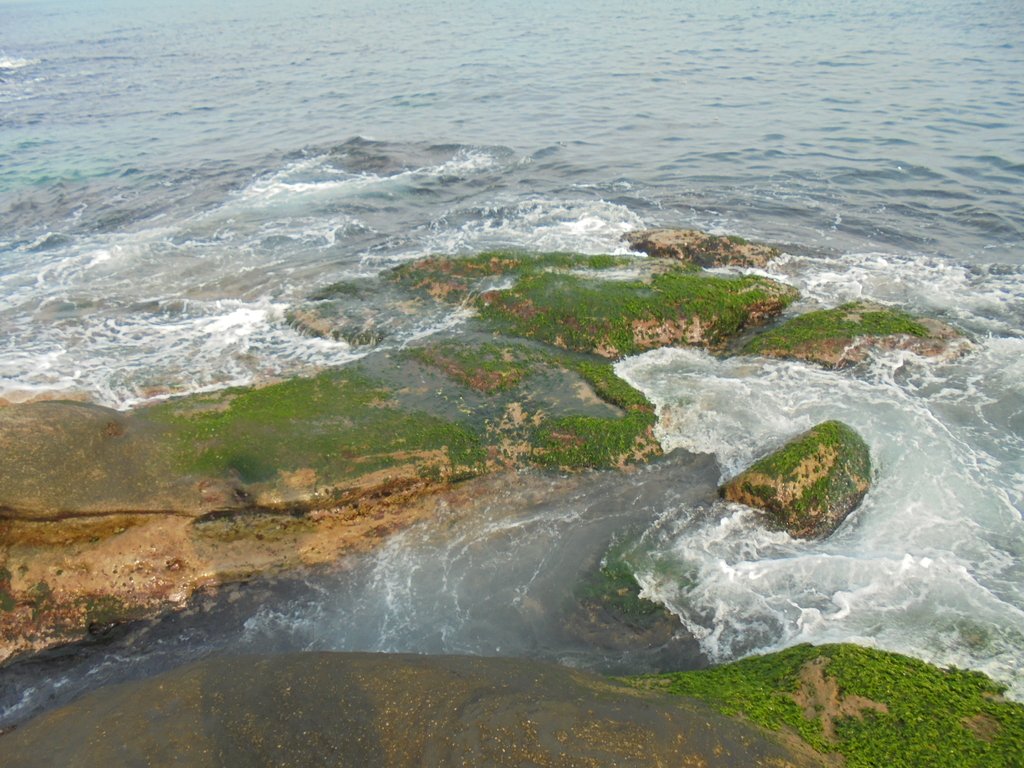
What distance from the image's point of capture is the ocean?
927 centimetres

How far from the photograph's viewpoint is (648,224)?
21.2 meters

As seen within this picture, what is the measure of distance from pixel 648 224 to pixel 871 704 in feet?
53.8

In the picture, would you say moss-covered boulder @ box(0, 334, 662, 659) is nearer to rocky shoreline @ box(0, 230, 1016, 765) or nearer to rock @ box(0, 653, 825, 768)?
rocky shoreline @ box(0, 230, 1016, 765)

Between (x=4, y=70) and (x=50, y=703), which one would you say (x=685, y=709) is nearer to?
(x=50, y=703)

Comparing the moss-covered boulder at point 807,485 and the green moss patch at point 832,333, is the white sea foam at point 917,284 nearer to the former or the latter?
the green moss patch at point 832,333

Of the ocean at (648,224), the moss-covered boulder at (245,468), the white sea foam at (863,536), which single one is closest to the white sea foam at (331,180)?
the ocean at (648,224)

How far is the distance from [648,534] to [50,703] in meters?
7.77

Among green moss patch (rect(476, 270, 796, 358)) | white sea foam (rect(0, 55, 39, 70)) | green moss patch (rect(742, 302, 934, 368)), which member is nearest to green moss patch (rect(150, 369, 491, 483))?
green moss patch (rect(476, 270, 796, 358))

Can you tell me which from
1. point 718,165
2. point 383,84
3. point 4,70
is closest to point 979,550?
point 718,165

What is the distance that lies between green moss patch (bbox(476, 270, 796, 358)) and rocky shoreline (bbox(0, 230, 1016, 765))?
0.04 m

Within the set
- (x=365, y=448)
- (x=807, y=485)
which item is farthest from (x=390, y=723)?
(x=807, y=485)

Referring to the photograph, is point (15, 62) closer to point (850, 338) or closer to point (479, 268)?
point (479, 268)

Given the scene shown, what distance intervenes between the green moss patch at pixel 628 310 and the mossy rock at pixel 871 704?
7307 millimetres

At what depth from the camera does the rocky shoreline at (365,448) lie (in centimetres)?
924
